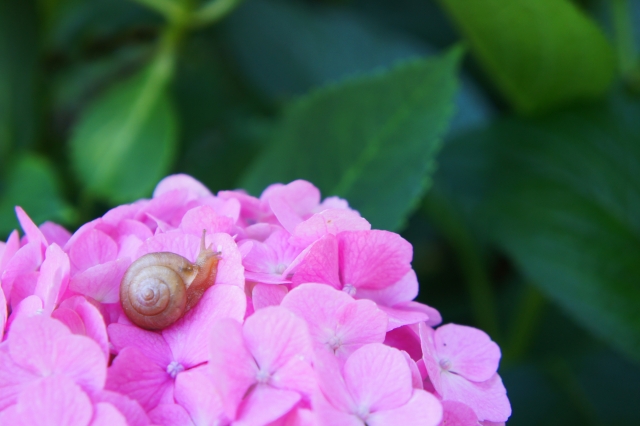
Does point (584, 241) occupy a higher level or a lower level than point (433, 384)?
lower

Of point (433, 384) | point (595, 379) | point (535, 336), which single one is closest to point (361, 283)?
point (433, 384)

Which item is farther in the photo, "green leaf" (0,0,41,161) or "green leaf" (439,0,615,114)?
"green leaf" (0,0,41,161)

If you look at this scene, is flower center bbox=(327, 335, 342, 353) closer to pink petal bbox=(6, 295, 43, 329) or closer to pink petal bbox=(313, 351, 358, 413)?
pink petal bbox=(313, 351, 358, 413)

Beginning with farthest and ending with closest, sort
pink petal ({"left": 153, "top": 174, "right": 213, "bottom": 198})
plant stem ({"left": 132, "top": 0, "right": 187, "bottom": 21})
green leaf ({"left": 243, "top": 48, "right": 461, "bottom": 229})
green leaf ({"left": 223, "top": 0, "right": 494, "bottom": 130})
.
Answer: green leaf ({"left": 223, "top": 0, "right": 494, "bottom": 130})
plant stem ({"left": 132, "top": 0, "right": 187, "bottom": 21})
green leaf ({"left": 243, "top": 48, "right": 461, "bottom": 229})
pink petal ({"left": 153, "top": 174, "right": 213, "bottom": 198})

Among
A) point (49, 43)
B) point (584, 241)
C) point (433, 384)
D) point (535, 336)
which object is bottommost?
point (535, 336)

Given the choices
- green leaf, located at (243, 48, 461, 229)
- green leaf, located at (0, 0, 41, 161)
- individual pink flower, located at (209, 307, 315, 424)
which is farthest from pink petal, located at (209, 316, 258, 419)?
green leaf, located at (0, 0, 41, 161)

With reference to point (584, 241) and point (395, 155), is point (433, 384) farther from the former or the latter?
point (584, 241)

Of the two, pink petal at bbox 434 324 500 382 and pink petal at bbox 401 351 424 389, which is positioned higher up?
pink petal at bbox 401 351 424 389
